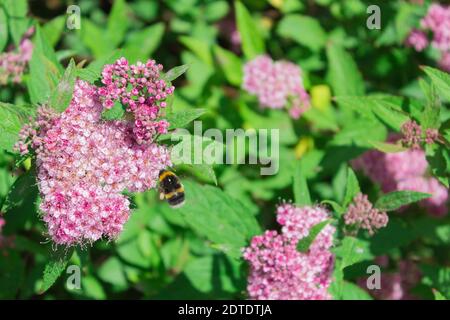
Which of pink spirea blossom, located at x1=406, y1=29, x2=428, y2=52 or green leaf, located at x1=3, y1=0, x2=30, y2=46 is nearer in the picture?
green leaf, located at x1=3, y1=0, x2=30, y2=46

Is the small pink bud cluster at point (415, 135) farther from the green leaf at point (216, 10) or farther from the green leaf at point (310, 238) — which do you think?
the green leaf at point (216, 10)

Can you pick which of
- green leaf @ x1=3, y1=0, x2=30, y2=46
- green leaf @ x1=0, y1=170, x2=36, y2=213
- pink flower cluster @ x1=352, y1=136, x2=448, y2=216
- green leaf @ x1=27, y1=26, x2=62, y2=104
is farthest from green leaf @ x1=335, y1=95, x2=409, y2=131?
green leaf @ x1=3, y1=0, x2=30, y2=46

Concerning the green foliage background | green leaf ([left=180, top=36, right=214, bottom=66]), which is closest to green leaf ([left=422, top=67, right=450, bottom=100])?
the green foliage background

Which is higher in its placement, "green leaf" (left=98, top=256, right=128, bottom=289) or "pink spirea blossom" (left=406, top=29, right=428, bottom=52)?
"pink spirea blossom" (left=406, top=29, right=428, bottom=52)

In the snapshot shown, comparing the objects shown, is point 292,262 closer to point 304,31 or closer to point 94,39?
point 304,31

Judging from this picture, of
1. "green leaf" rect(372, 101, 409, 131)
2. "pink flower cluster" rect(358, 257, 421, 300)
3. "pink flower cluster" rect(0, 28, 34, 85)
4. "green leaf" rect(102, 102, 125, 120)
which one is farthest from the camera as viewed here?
"pink flower cluster" rect(358, 257, 421, 300)

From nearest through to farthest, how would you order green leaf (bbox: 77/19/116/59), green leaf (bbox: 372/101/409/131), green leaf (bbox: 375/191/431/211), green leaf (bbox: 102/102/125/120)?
green leaf (bbox: 102/102/125/120) → green leaf (bbox: 375/191/431/211) → green leaf (bbox: 372/101/409/131) → green leaf (bbox: 77/19/116/59)

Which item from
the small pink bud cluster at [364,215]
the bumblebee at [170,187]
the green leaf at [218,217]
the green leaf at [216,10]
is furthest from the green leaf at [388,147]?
the green leaf at [216,10]

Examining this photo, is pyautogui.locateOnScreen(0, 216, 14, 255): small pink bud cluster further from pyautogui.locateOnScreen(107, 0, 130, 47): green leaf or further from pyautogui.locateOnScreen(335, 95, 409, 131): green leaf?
pyautogui.locateOnScreen(335, 95, 409, 131): green leaf

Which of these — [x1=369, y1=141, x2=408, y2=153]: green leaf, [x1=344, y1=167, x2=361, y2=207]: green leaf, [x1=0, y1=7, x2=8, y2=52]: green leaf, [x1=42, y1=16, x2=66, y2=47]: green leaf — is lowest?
[x1=344, y1=167, x2=361, y2=207]: green leaf
